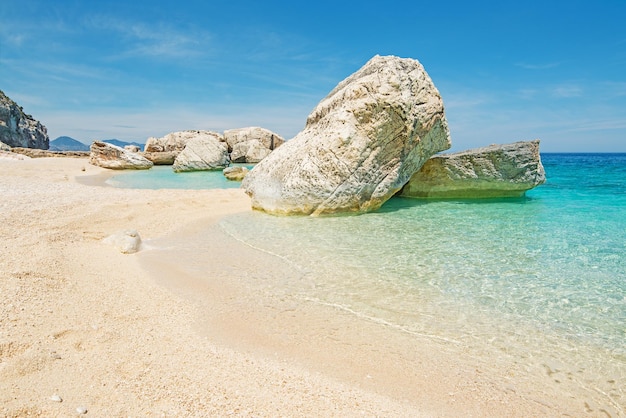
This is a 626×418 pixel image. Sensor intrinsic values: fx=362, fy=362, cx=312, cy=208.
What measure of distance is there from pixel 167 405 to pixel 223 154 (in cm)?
3040

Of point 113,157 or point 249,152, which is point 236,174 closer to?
point 113,157

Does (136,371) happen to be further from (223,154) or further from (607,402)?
(223,154)

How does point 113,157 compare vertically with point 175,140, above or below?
below

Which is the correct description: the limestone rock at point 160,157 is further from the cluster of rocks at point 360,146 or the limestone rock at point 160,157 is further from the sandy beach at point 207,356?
the sandy beach at point 207,356

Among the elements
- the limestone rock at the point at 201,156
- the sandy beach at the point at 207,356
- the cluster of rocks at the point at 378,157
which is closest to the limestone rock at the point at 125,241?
the sandy beach at the point at 207,356

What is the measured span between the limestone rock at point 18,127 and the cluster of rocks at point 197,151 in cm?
2566

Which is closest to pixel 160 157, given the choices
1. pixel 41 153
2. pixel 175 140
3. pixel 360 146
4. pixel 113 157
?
pixel 113 157

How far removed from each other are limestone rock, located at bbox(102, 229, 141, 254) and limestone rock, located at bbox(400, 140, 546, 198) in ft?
33.6

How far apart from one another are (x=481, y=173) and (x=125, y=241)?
12.1 meters

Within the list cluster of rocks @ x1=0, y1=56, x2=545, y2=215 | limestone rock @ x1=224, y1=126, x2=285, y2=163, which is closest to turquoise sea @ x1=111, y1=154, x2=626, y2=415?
cluster of rocks @ x1=0, y1=56, x2=545, y2=215

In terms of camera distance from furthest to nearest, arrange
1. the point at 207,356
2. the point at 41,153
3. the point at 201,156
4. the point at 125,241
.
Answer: the point at 41,153, the point at 201,156, the point at 125,241, the point at 207,356

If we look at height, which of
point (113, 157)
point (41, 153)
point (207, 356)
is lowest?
point (207, 356)

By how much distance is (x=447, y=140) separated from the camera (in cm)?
1211

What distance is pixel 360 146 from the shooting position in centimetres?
1003
